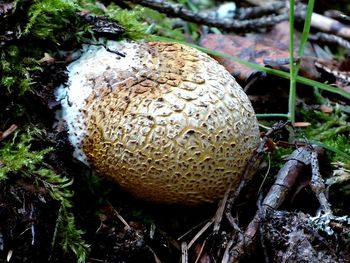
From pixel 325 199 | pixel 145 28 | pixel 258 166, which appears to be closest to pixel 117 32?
pixel 145 28

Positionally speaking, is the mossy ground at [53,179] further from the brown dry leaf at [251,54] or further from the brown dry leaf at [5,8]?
the brown dry leaf at [251,54]

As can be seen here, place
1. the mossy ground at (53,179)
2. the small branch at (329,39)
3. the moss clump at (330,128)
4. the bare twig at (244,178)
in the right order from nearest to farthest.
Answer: the mossy ground at (53,179)
the bare twig at (244,178)
the moss clump at (330,128)
the small branch at (329,39)

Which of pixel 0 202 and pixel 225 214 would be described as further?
pixel 225 214

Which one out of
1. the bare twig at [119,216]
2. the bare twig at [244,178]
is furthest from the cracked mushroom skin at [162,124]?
the bare twig at [119,216]

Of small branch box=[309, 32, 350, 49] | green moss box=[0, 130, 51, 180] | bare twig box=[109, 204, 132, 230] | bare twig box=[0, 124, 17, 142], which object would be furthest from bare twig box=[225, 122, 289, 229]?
small branch box=[309, 32, 350, 49]

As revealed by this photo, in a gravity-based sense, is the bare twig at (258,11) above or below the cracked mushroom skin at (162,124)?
below

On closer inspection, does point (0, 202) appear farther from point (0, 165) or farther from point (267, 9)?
point (267, 9)

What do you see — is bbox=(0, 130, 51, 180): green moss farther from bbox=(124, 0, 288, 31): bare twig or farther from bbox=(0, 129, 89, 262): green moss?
bbox=(124, 0, 288, 31): bare twig
